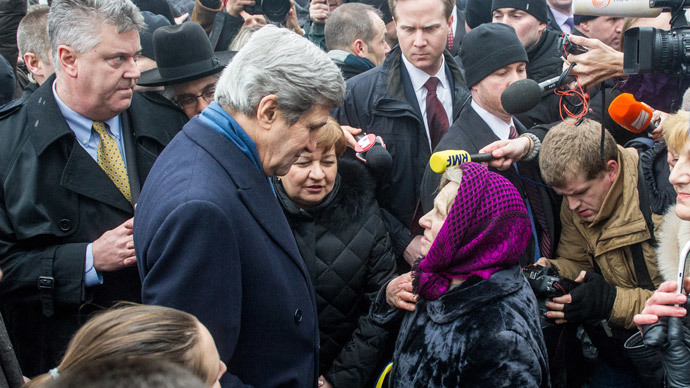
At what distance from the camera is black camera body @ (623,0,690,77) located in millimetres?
2541

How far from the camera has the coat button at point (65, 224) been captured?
8.80ft

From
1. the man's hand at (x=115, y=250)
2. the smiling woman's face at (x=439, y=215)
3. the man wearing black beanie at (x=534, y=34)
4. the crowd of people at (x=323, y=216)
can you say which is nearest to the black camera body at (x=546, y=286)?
the crowd of people at (x=323, y=216)

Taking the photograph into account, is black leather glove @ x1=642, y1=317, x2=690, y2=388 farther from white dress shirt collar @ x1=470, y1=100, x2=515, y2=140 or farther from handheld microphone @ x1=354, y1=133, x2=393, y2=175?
handheld microphone @ x1=354, y1=133, x2=393, y2=175

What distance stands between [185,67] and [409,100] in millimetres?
1306

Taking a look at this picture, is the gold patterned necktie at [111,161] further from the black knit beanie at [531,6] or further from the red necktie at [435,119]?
the black knit beanie at [531,6]

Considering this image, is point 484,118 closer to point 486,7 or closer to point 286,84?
point 286,84

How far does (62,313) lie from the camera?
275 centimetres

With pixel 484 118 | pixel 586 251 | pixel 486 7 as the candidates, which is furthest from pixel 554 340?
pixel 486 7

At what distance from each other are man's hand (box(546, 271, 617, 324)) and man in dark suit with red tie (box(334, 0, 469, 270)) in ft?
3.06

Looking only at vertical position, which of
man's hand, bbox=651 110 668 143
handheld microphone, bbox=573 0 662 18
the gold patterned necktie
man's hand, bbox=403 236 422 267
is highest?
handheld microphone, bbox=573 0 662 18

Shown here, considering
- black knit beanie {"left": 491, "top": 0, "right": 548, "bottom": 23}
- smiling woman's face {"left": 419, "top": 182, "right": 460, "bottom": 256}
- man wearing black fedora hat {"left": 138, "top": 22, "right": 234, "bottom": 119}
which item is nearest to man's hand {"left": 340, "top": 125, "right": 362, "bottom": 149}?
man wearing black fedora hat {"left": 138, "top": 22, "right": 234, "bottom": 119}

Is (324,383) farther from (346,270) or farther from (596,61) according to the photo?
(596,61)

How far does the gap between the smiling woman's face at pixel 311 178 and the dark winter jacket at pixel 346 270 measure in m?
0.04

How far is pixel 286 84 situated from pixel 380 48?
3.00 metres
